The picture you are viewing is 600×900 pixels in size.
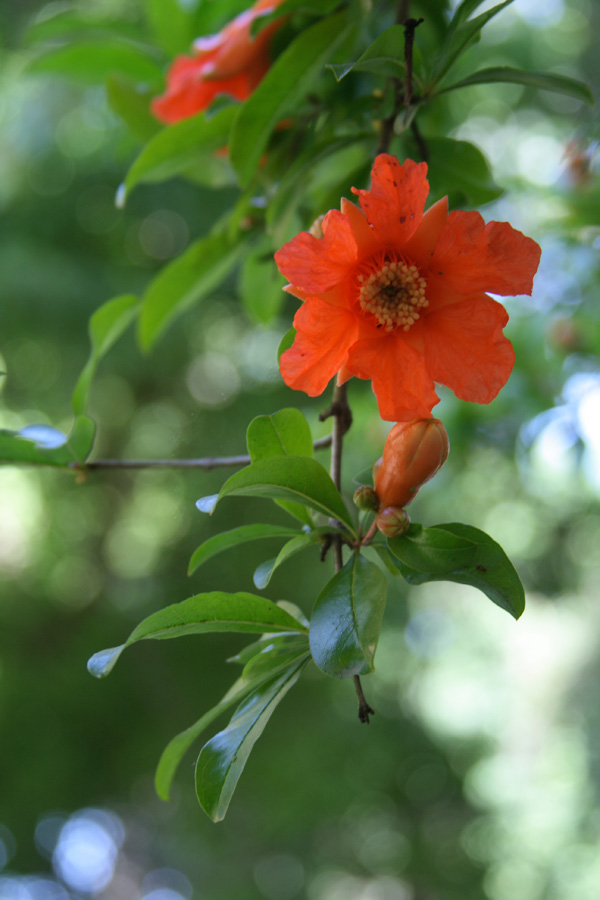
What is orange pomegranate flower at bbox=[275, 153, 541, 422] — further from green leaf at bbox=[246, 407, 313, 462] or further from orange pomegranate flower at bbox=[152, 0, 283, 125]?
orange pomegranate flower at bbox=[152, 0, 283, 125]

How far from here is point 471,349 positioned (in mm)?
416

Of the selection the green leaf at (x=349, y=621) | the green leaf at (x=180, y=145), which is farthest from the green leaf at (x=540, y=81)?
the green leaf at (x=349, y=621)

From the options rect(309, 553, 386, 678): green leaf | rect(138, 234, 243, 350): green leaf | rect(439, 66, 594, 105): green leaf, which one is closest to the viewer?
rect(309, 553, 386, 678): green leaf

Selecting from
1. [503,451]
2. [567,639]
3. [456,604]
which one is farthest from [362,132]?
[567,639]

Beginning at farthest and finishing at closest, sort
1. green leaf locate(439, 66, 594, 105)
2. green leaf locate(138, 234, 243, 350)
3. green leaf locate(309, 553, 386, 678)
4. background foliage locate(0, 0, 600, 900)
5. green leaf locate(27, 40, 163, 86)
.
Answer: background foliage locate(0, 0, 600, 900) < green leaf locate(27, 40, 163, 86) < green leaf locate(138, 234, 243, 350) < green leaf locate(439, 66, 594, 105) < green leaf locate(309, 553, 386, 678)

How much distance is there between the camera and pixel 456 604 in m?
3.34

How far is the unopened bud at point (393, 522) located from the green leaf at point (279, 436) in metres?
0.07

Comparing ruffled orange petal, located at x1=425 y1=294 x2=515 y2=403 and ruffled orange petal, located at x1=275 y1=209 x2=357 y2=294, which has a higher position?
ruffled orange petal, located at x1=275 y1=209 x2=357 y2=294

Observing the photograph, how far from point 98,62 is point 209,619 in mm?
755

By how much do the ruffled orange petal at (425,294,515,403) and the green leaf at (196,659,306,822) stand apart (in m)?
0.20

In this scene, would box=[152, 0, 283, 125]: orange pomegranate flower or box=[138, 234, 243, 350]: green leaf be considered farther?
box=[138, 234, 243, 350]: green leaf

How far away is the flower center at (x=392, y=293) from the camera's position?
413 millimetres

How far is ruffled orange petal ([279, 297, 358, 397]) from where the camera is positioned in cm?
41

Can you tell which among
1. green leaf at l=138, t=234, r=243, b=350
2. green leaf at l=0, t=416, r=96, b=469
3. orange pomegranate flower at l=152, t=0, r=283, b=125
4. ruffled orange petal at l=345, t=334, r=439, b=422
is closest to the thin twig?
green leaf at l=0, t=416, r=96, b=469
